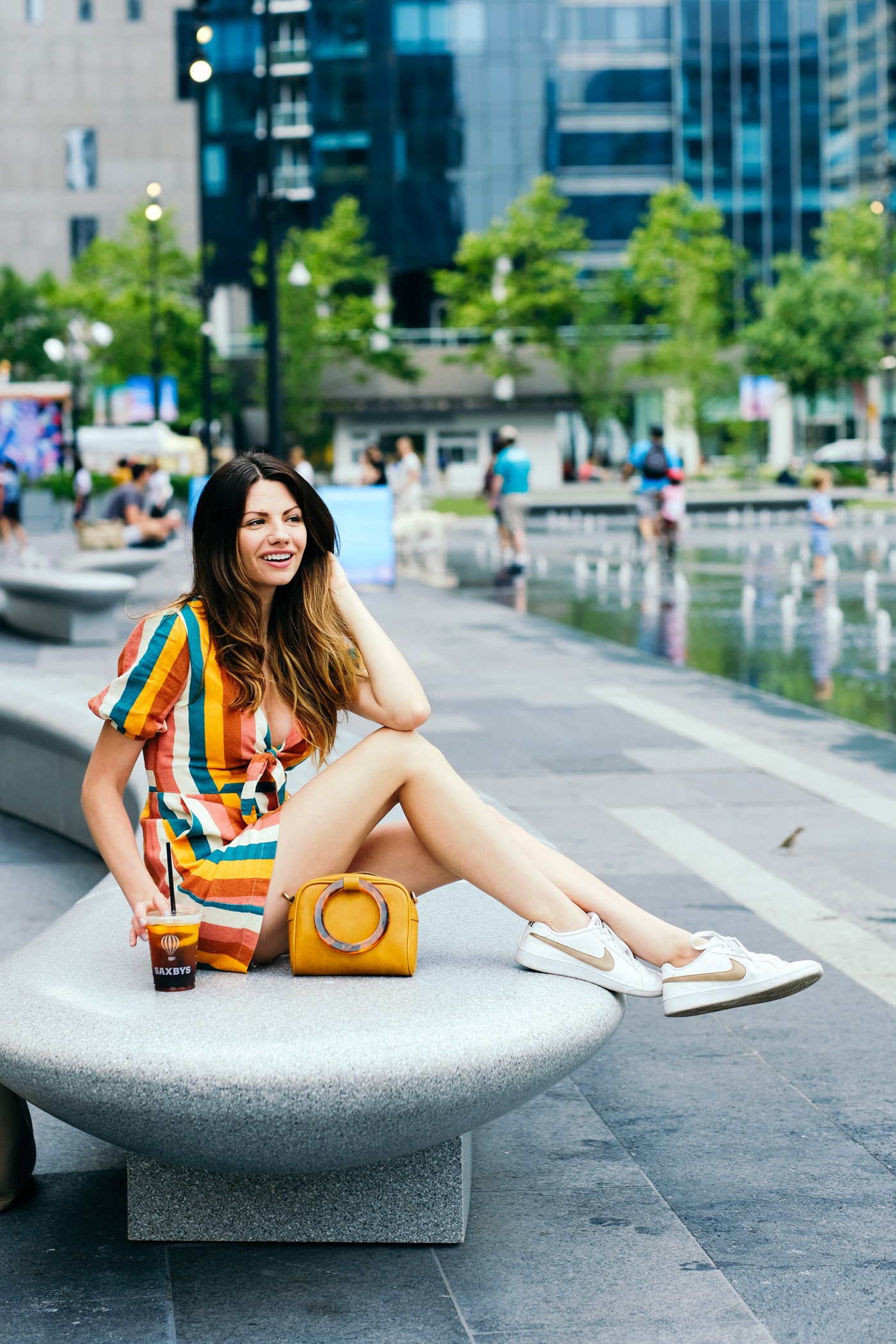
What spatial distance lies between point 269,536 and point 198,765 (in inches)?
21.2

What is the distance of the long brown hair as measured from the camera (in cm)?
369

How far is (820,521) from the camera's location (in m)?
21.0

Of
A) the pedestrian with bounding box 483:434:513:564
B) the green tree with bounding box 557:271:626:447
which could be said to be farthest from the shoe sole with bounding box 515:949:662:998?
the green tree with bounding box 557:271:626:447

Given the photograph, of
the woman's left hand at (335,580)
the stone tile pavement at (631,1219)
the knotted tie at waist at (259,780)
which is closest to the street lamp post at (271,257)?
the stone tile pavement at (631,1219)

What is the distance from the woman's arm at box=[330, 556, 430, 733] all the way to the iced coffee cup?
2.25ft

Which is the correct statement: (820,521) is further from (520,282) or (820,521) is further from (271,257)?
(520,282)

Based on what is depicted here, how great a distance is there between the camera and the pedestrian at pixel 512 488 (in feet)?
78.6

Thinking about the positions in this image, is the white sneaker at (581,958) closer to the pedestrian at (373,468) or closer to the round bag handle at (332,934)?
the round bag handle at (332,934)

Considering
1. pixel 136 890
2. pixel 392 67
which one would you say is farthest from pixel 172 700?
pixel 392 67

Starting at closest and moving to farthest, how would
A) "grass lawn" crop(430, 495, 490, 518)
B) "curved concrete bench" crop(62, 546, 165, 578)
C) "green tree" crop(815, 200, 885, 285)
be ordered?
1. "curved concrete bench" crop(62, 546, 165, 578)
2. "grass lawn" crop(430, 495, 490, 518)
3. "green tree" crop(815, 200, 885, 285)

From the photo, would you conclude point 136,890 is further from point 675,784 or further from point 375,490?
point 375,490

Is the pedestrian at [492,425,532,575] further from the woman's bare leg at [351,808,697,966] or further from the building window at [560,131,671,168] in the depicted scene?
the building window at [560,131,671,168]

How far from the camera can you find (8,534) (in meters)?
29.5

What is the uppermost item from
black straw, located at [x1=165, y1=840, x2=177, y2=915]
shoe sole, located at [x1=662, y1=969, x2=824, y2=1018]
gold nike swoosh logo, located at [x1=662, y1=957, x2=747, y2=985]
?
black straw, located at [x1=165, y1=840, x2=177, y2=915]
